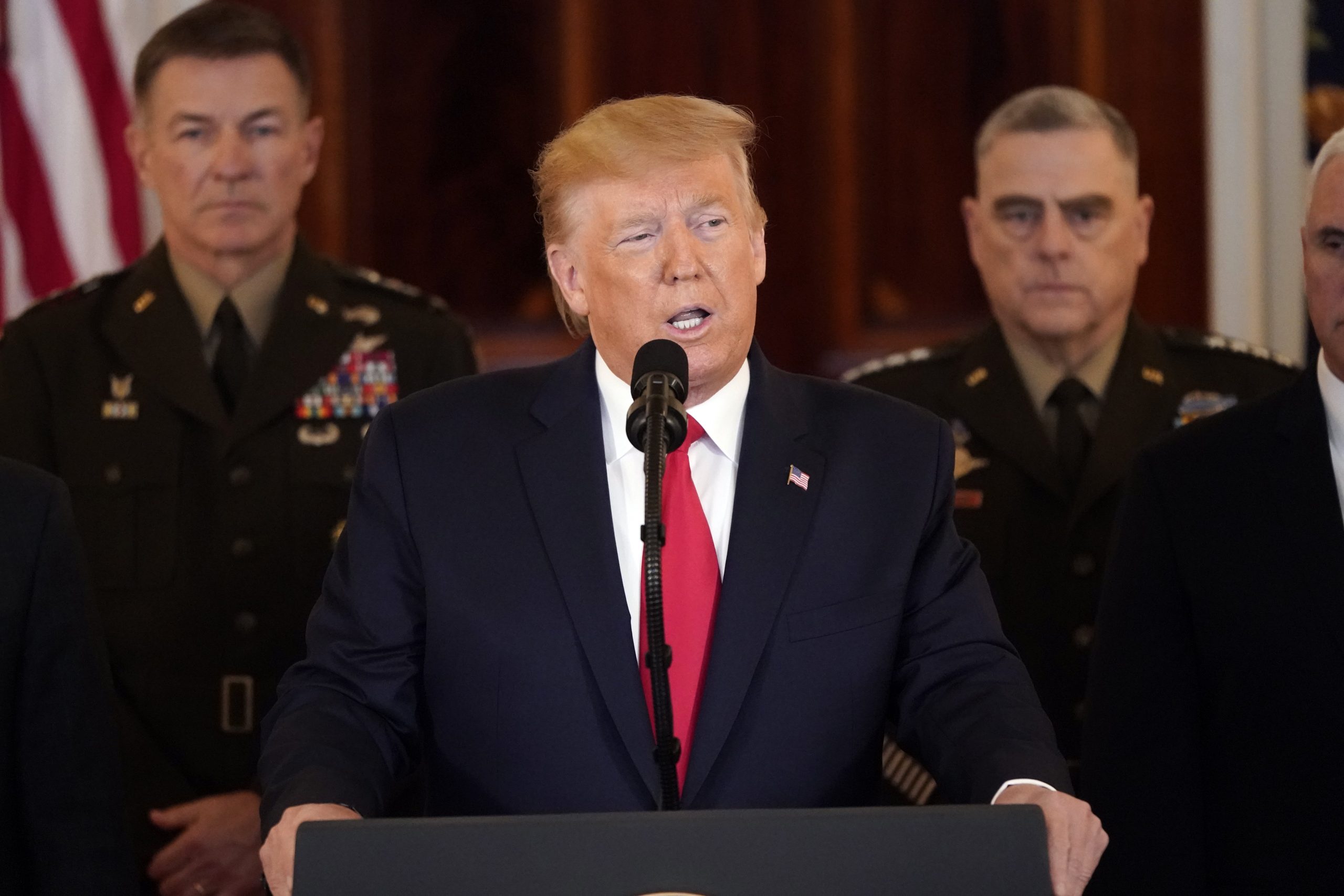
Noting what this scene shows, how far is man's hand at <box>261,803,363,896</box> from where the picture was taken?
158 centimetres

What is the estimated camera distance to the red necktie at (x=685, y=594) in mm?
1883

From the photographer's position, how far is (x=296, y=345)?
306 centimetres

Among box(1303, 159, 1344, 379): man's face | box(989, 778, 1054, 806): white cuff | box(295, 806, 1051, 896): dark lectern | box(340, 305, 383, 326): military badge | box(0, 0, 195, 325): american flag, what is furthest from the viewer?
box(0, 0, 195, 325): american flag

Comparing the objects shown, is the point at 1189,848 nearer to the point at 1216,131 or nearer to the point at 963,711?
the point at 963,711

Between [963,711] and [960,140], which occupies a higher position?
[960,140]

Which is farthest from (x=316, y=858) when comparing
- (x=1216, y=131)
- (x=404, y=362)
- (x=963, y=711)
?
(x=1216, y=131)

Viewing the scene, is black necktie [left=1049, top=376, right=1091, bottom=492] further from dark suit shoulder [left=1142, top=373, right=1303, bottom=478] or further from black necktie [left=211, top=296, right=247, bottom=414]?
black necktie [left=211, top=296, right=247, bottom=414]

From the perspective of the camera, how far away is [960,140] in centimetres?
408

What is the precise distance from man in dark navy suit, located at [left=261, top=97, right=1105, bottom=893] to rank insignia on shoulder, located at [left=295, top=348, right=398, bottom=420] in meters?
1.04

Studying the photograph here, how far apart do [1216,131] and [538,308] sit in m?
1.61

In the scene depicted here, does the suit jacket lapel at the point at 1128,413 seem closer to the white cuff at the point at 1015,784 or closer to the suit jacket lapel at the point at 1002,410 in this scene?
the suit jacket lapel at the point at 1002,410

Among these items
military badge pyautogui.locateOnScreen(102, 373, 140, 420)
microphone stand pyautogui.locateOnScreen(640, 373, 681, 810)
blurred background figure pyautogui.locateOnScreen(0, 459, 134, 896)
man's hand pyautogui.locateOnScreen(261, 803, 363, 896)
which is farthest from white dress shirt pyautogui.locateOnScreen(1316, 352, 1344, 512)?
military badge pyautogui.locateOnScreen(102, 373, 140, 420)

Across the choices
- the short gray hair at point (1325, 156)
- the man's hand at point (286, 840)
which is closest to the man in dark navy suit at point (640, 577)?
the man's hand at point (286, 840)

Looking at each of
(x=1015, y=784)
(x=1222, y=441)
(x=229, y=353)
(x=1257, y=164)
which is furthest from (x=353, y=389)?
(x=1257, y=164)
